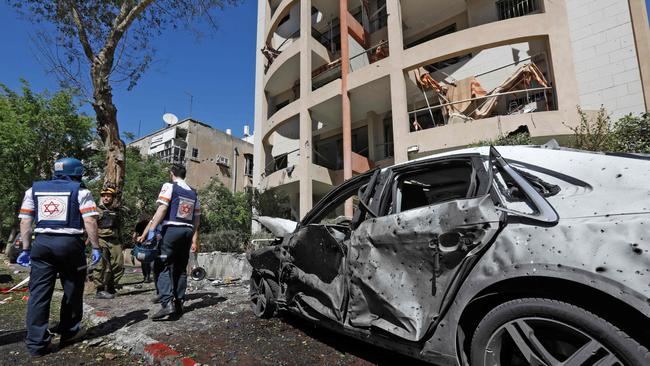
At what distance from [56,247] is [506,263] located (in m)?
3.64

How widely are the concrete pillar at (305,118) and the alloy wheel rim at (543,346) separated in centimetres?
1097

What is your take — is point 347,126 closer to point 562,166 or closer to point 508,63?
point 508,63

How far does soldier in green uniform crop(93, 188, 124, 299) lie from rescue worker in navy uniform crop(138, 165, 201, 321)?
2.10 m

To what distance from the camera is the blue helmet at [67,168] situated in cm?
336

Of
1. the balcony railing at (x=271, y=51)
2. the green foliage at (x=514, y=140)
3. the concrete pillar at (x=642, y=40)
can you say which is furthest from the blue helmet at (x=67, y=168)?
the balcony railing at (x=271, y=51)

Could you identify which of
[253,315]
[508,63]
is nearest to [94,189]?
[253,315]

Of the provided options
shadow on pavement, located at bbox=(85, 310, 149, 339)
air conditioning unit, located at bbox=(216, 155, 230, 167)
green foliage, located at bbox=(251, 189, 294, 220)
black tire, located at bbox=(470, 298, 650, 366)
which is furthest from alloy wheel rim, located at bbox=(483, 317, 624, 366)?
air conditioning unit, located at bbox=(216, 155, 230, 167)

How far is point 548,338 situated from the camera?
1577mm

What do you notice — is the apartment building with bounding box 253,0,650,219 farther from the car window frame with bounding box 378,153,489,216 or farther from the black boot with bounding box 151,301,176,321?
the black boot with bounding box 151,301,176,321

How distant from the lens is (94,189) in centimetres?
2052

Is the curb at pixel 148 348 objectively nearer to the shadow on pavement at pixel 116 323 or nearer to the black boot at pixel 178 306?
the shadow on pavement at pixel 116 323

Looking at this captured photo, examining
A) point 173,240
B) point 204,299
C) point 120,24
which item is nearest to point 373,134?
point 120,24

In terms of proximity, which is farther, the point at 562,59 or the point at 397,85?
the point at 397,85

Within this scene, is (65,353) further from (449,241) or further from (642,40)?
(642,40)
